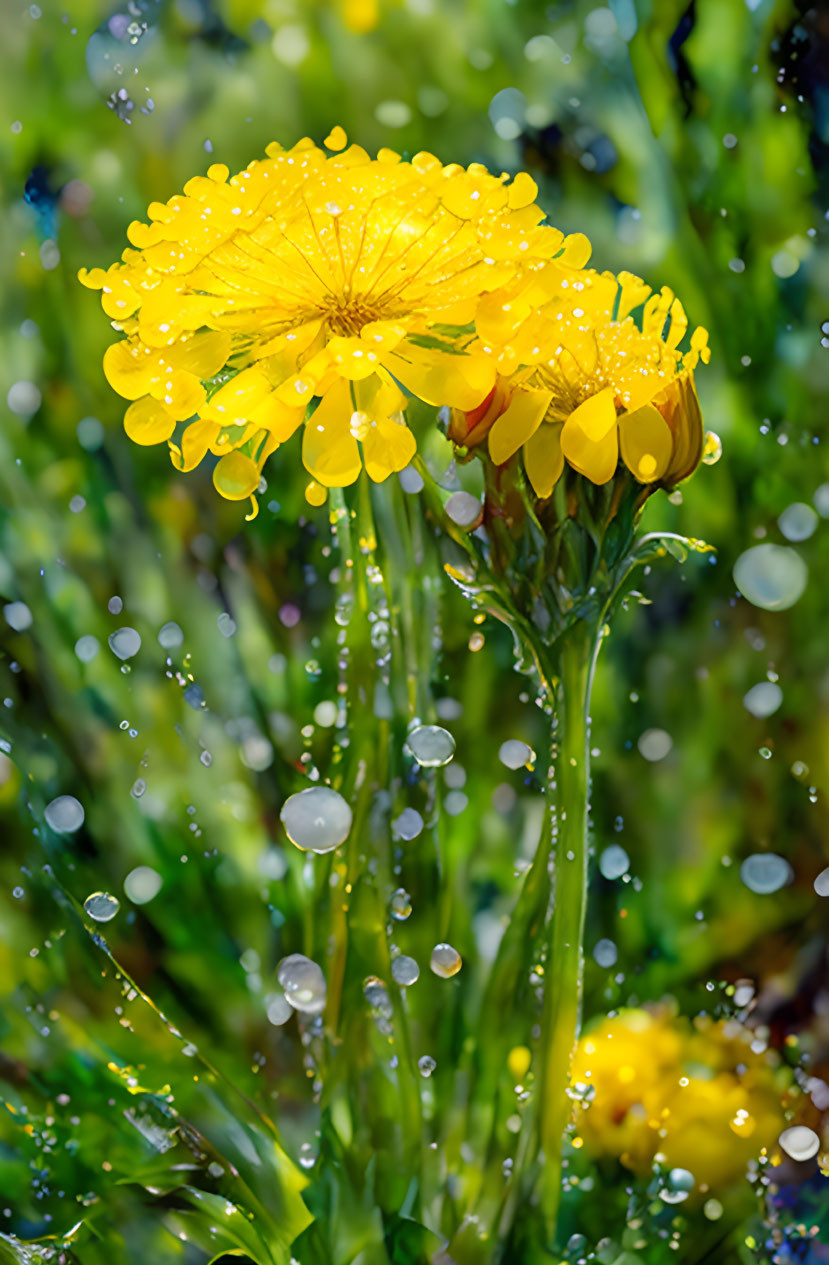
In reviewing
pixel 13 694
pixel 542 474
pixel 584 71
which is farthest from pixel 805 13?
pixel 13 694

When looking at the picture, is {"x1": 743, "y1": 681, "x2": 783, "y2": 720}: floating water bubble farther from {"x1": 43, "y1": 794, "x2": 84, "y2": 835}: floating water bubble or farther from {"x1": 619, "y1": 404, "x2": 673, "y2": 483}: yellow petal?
{"x1": 43, "y1": 794, "x2": 84, "y2": 835}: floating water bubble

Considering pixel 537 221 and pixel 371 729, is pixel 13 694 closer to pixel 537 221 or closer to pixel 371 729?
pixel 371 729

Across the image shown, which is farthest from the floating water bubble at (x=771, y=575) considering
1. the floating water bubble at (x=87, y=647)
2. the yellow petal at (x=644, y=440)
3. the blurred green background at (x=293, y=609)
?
the floating water bubble at (x=87, y=647)

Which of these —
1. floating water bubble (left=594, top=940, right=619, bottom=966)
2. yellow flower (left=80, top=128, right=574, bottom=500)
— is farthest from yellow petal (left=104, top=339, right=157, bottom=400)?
floating water bubble (left=594, top=940, right=619, bottom=966)

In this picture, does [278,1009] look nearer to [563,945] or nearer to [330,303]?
[563,945]

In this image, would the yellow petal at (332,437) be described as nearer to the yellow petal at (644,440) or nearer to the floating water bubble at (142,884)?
the yellow petal at (644,440)
